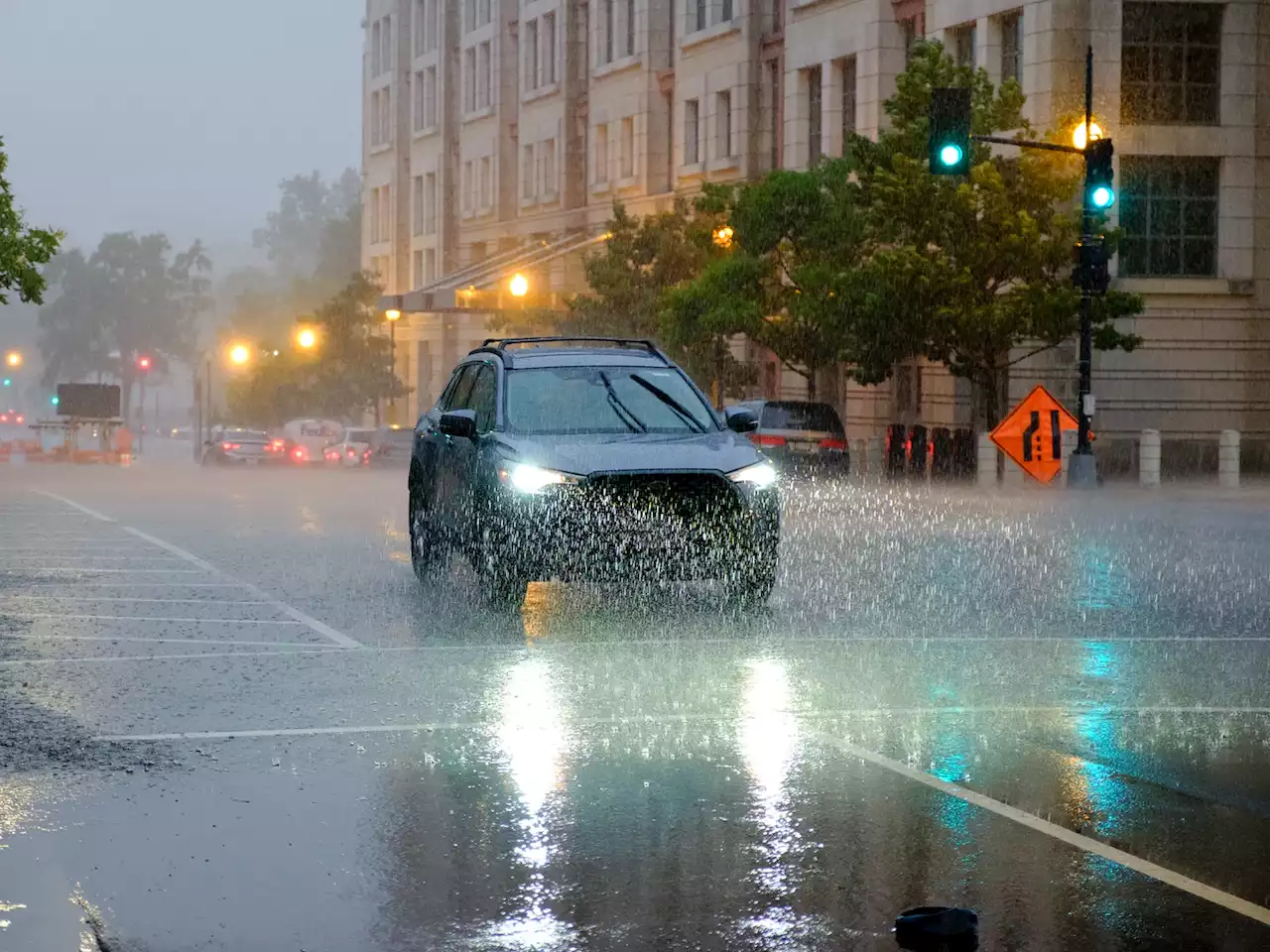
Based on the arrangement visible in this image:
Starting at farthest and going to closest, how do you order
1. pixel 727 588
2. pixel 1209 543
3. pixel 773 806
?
pixel 1209 543, pixel 727 588, pixel 773 806

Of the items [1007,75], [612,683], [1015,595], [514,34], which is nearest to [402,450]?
[1007,75]

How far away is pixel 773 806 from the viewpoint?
27.0 feet

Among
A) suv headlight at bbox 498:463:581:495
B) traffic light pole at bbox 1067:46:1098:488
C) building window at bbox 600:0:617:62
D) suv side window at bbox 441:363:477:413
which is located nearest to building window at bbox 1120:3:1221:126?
traffic light pole at bbox 1067:46:1098:488

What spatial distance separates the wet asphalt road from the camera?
6660 millimetres

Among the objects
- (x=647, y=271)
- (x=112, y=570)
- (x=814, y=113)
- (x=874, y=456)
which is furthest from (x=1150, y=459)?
(x=112, y=570)

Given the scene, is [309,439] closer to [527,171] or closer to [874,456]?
[527,171]

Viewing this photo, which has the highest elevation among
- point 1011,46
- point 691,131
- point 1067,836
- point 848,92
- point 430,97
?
point 430,97

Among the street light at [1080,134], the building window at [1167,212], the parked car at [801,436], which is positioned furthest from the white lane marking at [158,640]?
the building window at [1167,212]

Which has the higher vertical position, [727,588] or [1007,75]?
[1007,75]

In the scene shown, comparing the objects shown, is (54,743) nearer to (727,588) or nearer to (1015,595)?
(727,588)

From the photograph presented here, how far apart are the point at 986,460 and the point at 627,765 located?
31861 mm

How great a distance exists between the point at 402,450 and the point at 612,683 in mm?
49773

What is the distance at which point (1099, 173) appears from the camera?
32688 mm

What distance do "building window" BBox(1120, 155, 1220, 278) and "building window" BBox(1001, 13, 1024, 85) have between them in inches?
125
